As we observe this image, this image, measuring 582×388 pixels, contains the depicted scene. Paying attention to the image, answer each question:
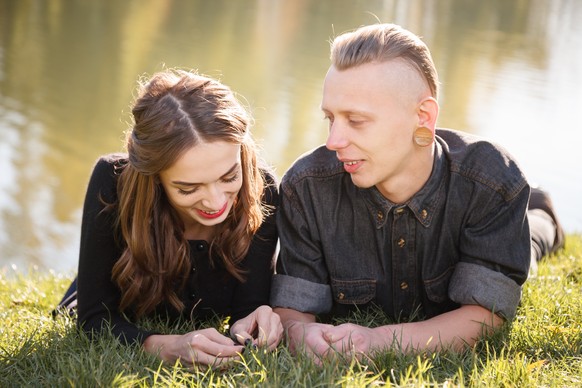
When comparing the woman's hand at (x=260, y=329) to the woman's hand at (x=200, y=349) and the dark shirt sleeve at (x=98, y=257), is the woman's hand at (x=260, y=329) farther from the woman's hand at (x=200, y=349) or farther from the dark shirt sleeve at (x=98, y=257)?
the dark shirt sleeve at (x=98, y=257)

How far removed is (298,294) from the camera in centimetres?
344

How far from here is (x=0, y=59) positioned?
1197 cm

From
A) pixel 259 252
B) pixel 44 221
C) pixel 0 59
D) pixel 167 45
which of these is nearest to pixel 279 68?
pixel 167 45

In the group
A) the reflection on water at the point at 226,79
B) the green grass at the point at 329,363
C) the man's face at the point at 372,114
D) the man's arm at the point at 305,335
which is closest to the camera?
the green grass at the point at 329,363

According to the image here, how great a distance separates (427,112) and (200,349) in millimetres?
1283

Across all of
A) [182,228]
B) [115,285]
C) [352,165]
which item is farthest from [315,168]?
[115,285]

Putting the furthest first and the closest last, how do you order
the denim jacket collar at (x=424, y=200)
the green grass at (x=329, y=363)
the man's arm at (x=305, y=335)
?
the denim jacket collar at (x=424, y=200), the man's arm at (x=305, y=335), the green grass at (x=329, y=363)

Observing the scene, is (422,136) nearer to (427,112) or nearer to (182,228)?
(427,112)

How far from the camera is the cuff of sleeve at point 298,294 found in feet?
11.3

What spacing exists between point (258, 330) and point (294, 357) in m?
0.24

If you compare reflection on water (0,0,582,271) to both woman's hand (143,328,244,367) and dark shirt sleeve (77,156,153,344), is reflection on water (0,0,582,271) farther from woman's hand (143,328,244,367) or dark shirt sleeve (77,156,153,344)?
woman's hand (143,328,244,367)

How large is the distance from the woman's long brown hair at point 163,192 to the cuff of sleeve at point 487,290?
35.1 inches

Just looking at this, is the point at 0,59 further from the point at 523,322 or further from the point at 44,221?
the point at 523,322

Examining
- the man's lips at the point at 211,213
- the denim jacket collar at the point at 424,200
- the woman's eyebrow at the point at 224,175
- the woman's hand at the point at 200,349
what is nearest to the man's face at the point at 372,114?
the denim jacket collar at the point at 424,200
